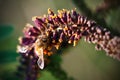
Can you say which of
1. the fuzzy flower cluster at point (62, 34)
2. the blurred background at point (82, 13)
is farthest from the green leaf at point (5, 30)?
the fuzzy flower cluster at point (62, 34)

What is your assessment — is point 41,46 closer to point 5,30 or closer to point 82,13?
point 82,13

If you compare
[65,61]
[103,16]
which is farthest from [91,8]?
[65,61]

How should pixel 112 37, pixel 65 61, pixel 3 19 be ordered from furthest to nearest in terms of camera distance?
1. pixel 3 19
2. pixel 65 61
3. pixel 112 37

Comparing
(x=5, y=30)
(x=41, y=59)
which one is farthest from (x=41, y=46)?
(x=5, y=30)

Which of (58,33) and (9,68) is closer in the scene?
(58,33)

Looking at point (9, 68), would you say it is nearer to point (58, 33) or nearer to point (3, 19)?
point (3, 19)

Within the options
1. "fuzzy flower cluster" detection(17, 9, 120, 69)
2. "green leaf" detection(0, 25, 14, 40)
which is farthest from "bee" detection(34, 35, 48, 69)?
"green leaf" detection(0, 25, 14, 40)

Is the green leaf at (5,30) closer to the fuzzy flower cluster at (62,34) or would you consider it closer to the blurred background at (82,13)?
the blurred background at (82,13)

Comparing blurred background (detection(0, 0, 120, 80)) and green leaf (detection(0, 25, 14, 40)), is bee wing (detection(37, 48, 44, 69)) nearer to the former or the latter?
blurred background (detection(0, 0, 120, 80))
